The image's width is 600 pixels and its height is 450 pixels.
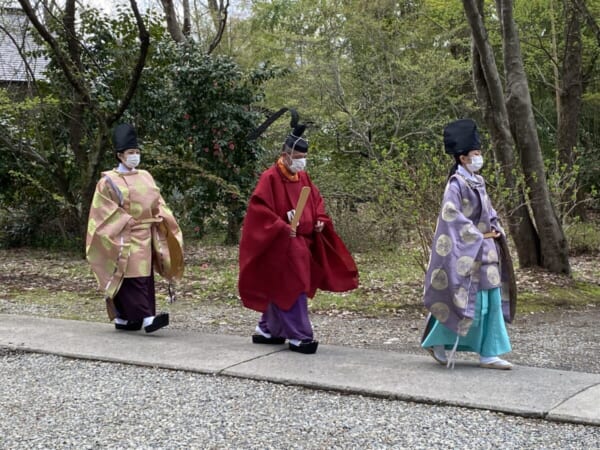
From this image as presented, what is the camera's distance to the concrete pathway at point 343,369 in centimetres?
471

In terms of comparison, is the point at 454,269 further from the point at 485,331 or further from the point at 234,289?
the point at 234,289

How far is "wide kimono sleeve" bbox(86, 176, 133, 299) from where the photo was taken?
23.2ft

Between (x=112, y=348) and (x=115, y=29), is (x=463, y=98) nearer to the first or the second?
(x=115, y=29)

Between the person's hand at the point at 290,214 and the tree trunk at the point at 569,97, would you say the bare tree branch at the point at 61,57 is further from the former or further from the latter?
the tree trunk at the point at 569,97

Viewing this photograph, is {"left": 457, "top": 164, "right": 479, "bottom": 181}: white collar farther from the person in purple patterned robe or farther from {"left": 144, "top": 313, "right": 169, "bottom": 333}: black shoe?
{"left": 144, "top": 313, "right": 169, "bottom": 333}: black shoe

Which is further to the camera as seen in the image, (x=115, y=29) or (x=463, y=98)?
(x=463, y=98)

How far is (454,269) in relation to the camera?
5379 millimetres

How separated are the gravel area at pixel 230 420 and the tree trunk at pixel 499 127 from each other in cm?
535

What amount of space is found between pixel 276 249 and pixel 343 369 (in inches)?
46.0

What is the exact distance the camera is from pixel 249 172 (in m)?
14.6

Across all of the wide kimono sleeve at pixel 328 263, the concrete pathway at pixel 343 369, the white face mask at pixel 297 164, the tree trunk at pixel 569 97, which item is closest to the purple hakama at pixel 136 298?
the concrete pathway at pixel 343 369

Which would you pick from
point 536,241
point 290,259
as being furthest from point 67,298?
point 536,241

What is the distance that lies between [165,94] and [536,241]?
766cm

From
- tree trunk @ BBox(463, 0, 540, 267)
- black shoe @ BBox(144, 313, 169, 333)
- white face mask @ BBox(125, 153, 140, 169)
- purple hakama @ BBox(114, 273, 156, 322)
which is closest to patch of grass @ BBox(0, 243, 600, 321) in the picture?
tree trunk @ BBox(463, 0, 540, 267)
